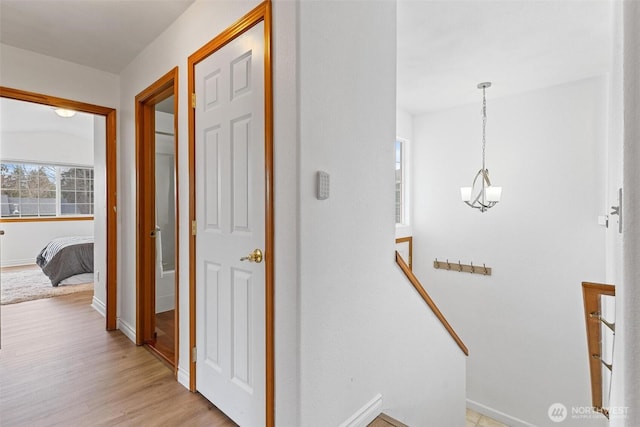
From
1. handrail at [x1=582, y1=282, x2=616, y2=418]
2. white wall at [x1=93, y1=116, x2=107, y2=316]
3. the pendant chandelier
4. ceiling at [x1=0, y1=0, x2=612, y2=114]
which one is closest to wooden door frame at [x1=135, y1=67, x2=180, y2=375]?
ceiling at [x1=0, y1=0, x2=612, y2=114]

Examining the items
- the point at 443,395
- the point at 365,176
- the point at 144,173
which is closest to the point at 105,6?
the point at 144,173

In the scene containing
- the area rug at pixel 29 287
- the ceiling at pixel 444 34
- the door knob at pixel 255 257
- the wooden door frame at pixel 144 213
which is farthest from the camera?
the area rug at pixel 29 287

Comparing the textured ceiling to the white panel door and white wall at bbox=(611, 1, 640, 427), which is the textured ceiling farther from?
white wall at bbox=(611, 1, 640, 427)

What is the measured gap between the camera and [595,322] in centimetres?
159

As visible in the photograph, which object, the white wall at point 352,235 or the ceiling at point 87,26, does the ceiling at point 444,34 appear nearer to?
the ceiling at point 87,26

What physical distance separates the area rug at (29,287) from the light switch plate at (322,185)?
441cm

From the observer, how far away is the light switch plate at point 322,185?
4.51 feet

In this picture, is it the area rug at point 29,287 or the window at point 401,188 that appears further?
the window at point 401,188

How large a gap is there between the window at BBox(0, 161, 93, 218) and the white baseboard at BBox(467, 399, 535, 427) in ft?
27.1

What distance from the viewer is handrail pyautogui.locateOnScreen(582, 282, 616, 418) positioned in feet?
4.97

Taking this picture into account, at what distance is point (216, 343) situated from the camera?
1.81m

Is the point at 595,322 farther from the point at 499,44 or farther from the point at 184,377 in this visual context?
the point at 184,377

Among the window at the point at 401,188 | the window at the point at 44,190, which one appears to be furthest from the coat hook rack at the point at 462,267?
the window at the point at 44,190

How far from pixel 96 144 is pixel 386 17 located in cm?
327
